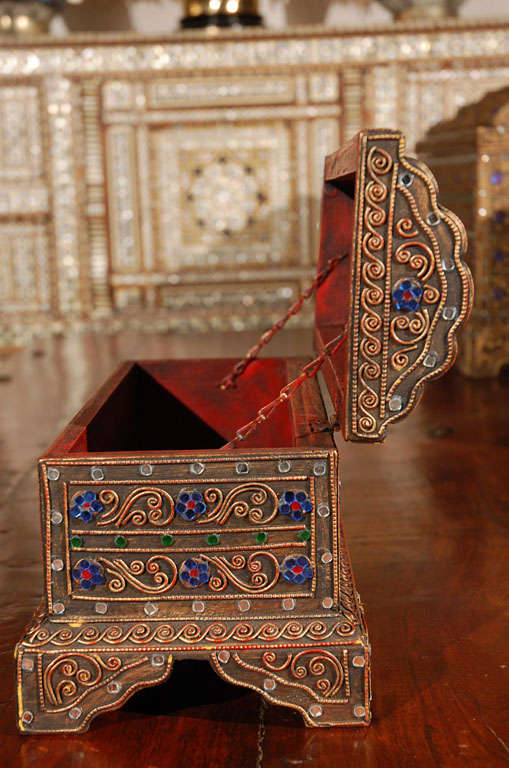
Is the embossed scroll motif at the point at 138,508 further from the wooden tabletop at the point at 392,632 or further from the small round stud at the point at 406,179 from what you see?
the small round stud at the point at 406,179

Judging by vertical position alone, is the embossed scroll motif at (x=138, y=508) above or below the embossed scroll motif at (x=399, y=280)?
below

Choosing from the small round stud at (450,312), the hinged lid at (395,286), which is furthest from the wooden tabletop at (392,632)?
the small round stud at (450,312)

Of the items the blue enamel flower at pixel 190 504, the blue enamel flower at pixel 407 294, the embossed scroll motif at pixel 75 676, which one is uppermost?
the blue enamel flower at pixel 407 294

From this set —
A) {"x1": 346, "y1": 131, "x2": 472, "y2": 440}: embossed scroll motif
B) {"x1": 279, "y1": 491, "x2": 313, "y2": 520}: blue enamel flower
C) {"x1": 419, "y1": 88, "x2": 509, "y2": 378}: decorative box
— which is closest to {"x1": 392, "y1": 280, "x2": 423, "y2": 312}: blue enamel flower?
{"x1": 346, "y1": 131, "x2": 472, "y2": 440}: embossed scroll motif

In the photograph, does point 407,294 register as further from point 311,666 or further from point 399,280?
point 311,666

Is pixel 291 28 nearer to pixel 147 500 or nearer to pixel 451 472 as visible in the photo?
pixel 451 472

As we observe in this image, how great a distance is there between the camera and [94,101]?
5.00 meters

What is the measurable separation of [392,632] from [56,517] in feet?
1.96

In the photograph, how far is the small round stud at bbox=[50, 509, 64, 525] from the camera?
4.00ft

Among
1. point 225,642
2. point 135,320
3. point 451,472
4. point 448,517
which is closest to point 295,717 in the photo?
point 225,642

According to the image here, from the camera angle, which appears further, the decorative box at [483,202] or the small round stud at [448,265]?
the decorative box at [483,202]

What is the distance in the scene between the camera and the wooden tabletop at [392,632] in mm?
1155

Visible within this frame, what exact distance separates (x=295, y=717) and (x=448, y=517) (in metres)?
0.89

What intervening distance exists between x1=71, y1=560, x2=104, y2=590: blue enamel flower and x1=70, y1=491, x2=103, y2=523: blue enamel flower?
6 cm
